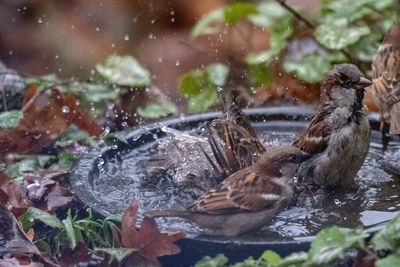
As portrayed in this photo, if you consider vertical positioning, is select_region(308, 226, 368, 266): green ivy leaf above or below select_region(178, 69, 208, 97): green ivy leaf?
below

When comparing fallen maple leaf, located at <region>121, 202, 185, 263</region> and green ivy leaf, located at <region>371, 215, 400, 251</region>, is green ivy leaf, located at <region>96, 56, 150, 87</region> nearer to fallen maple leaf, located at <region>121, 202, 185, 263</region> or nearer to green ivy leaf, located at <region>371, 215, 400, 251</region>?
fallen maple leaf, located at <region>121, 202, 185, 263</region>

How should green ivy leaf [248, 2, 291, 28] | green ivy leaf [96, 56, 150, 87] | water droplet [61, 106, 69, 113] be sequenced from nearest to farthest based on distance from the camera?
1. water droplet [61, 106, 69, 113]
2. green ivy leaf [96, 56, 150, 87]
3. green ivy leaf [248, 2, 291, 28]

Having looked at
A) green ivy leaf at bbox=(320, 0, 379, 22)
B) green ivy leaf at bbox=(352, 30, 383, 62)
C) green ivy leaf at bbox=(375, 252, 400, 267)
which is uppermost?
green ivy leaf at bbox=(320, 0, 379, 22)

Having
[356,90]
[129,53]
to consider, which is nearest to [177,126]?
[356,90]

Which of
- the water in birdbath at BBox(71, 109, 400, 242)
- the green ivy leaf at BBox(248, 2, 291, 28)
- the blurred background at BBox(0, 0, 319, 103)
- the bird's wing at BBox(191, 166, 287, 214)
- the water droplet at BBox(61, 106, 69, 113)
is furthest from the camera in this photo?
the blurred background at BBox(0, 0, 319, 103)

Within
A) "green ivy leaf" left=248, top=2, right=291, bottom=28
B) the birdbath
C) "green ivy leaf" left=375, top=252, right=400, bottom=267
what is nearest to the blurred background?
"green ivy leaf" left=248, top=2, right=291, bottom=28

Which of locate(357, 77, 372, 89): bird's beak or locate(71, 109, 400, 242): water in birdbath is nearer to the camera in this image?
locate(71, 109, 400, 242): water in birdbath
